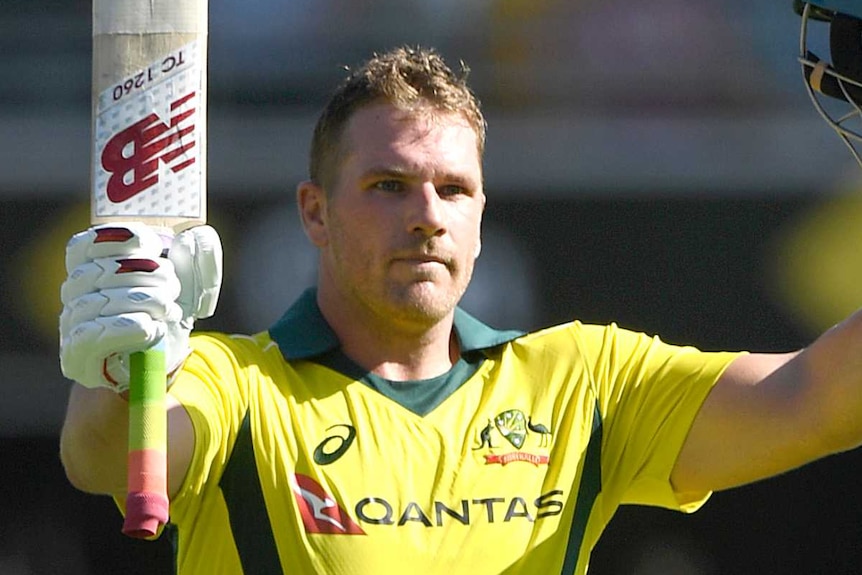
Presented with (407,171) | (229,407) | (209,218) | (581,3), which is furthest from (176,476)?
(581,3)

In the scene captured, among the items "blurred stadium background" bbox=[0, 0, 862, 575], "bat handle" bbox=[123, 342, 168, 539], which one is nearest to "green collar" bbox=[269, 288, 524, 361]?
"bat handle" bbox=[123, 342, 168, 539]

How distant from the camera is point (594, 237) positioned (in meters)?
5.63

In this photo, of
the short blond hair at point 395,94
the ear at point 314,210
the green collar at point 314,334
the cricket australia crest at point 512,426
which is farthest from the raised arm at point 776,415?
the ear at point 314,210

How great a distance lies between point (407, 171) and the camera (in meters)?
3.21

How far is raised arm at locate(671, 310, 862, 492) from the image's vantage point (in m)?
Answer: 3.08

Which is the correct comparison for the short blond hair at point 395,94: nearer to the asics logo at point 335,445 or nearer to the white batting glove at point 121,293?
the asics logo at point 335,445

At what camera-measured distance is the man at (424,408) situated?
3.06m

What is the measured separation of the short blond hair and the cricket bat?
0.56 m

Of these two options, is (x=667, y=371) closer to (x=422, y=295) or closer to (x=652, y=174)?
(x=422, y=295)

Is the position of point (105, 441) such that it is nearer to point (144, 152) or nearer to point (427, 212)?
→ point (144, 152)

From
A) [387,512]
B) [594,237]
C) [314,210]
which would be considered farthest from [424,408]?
[594,237]

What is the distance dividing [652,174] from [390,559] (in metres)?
2.82

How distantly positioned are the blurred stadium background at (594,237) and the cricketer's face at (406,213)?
2.37 m

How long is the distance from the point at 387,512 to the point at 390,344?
13.4 inches
